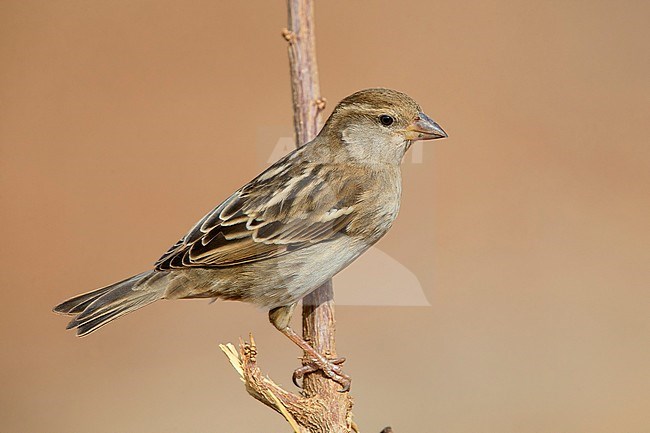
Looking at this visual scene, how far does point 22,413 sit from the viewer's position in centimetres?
519

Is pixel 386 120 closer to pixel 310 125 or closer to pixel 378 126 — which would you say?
pixel 378 126

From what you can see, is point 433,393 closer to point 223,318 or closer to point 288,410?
point 223,318

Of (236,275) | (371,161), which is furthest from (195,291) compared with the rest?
(371,161)

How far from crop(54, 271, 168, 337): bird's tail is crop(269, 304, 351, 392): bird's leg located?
1.37 feet

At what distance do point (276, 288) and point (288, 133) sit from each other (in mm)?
881

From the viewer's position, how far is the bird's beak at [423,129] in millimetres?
2871

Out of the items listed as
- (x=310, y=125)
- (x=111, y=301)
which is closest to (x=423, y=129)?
(x=310, y=125)

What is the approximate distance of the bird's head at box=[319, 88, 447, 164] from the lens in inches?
114

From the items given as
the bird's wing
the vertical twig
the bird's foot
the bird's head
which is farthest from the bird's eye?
the bird's foot

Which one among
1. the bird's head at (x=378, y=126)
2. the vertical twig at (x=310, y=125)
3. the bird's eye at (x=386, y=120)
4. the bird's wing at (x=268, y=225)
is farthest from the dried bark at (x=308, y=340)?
the bird's eye at (x=386, y=120)

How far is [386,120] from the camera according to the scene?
116 inches

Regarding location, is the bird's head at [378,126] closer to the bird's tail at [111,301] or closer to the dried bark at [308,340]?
the dried bark at [308,340]

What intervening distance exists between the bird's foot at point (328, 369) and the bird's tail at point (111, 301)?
21.2 inches

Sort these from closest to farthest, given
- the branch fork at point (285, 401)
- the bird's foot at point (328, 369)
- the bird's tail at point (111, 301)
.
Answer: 1. the branch fork at point (285, 401)
2. the bird's tail at point (111, 301)
3. the bird's foot at point (328, 369)
